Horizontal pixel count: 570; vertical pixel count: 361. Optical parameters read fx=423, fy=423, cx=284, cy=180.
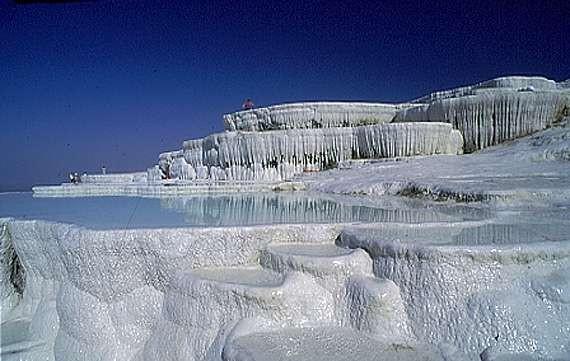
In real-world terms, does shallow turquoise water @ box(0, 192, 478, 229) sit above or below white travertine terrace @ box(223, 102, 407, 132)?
below

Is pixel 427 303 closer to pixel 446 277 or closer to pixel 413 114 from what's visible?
pixel 446 277

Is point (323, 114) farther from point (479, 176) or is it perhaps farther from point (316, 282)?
point (316, 282)

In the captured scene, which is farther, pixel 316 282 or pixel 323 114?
pixel 323 114

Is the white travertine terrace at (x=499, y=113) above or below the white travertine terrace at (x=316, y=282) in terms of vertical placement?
above

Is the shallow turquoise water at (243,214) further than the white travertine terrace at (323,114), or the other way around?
the white travertine terrace at (323,114)

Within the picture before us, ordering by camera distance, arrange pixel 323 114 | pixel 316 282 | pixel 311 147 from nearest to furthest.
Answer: pixel 316 282
pixel 311 147
pixel 323 114

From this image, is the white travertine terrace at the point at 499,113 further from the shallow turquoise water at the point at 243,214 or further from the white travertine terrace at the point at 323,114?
the shallow turquoise water at the point at 243,214

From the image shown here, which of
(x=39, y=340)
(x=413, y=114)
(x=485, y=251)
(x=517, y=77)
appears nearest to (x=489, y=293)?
(x=485, y=251)

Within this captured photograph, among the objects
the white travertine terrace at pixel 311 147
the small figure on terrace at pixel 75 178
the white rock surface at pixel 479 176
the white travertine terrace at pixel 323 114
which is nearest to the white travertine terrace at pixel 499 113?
the white travertine terrace at pixel 311 147

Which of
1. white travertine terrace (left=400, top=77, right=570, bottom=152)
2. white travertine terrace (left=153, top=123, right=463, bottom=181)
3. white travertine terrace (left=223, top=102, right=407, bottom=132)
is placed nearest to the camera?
white travertine terrace (left=400, top=77, right=570, bottom=152)

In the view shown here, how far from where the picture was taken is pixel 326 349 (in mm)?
3480

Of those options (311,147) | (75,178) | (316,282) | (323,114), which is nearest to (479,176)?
(316,282)

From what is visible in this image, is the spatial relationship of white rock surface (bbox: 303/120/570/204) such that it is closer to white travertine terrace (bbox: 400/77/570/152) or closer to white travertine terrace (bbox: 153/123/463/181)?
white travertine terrace (bbox: 400/77/570/152)

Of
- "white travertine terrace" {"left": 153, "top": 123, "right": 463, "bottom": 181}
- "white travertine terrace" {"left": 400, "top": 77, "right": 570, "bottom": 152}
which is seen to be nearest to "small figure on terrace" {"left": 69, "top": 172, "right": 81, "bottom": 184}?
"white travertine terrace" {"left": 153, "top": 123, "right": 463, "bottom": 181}
